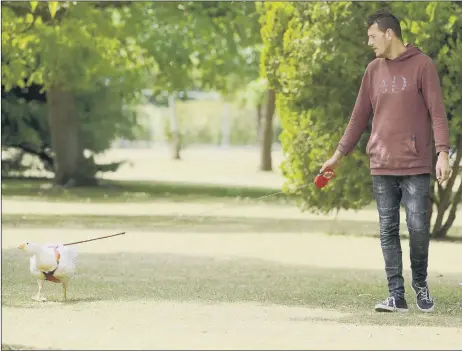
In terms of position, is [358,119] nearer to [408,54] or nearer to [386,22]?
[408,54]

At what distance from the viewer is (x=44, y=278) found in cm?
964

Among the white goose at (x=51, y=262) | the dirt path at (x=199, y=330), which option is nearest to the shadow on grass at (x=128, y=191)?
the white goose at (x=51, y=262)

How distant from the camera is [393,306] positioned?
30.1 ft

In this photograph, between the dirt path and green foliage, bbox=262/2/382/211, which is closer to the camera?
the dirt path

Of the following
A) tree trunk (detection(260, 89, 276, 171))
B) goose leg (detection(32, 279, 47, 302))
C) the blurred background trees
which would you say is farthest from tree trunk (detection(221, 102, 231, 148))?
goose leg (detection(32, 279, 47, 302))

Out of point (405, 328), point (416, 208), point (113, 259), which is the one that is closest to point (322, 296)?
point (416, 208)

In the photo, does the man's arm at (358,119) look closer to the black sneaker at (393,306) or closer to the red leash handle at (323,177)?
the red leash handle at (323,177)

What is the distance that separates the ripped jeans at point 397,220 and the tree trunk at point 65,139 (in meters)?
23.0

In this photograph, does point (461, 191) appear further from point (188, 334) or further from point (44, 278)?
point (188, 334)

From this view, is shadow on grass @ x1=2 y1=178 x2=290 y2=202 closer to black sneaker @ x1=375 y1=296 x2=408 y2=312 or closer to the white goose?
the white goose

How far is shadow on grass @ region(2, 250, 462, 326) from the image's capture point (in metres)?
9.89

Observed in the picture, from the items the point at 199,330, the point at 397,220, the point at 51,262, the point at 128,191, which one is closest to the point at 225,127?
the point at 128,191

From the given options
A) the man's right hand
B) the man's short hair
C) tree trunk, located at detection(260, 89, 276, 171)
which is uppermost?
the man's short hair

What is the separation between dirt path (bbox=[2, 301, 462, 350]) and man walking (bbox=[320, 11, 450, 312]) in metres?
0.70
